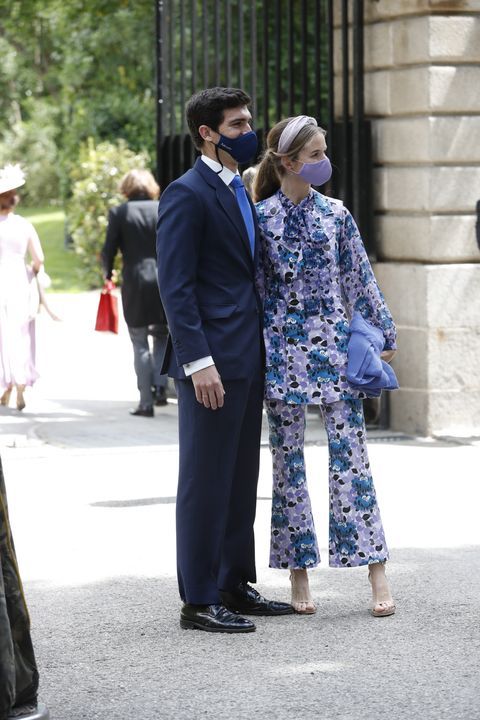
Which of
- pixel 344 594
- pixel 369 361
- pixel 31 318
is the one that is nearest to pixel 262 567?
pixel 344 594

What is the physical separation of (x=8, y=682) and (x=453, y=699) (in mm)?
1360

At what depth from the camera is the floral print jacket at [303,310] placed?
5609 mm

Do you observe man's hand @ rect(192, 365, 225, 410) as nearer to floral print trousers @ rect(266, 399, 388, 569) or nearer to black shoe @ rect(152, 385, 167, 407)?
floral print trousers @ rect(266, 399, 388, 569)

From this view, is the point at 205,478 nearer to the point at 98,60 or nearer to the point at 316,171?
the point at 316,171

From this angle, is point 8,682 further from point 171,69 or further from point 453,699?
point 171,69

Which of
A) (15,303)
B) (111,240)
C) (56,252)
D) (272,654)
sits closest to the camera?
(272,654)

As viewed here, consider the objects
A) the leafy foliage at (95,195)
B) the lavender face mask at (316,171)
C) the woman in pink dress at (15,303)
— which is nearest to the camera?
the lavender face mask at (316,171)

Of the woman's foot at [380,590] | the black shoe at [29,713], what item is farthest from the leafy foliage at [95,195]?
the black shoe at [29,713]

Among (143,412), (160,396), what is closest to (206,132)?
(143,412)

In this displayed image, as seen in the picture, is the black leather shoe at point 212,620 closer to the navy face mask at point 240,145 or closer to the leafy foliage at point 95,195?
the navy face mask at point 240,145

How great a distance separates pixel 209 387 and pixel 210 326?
22 cm

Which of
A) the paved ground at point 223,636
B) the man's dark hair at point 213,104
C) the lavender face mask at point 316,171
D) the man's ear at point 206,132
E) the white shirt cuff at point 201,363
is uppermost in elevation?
the man's dark hair at point 213,104

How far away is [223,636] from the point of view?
5.45 metres

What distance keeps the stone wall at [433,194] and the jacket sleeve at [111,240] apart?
2.46 m
